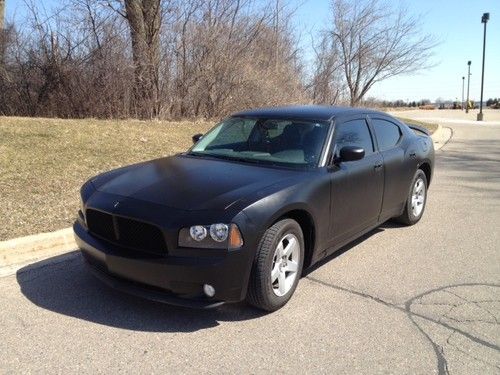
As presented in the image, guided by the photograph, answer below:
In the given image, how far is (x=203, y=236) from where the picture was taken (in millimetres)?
3533

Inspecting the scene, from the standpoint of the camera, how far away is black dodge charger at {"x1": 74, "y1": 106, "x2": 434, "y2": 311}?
3545 mm

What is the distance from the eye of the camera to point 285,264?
404 centimetres

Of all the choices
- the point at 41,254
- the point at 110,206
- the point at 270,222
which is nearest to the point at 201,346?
the point at 270,222

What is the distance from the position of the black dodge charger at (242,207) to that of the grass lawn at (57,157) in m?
1.78

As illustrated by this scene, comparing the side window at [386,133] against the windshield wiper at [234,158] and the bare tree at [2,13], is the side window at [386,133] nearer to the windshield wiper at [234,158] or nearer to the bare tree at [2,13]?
the windshield wiper at [234,158]

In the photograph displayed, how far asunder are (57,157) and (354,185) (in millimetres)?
5299

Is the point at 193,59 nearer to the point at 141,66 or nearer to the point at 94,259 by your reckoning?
the point at 141,66

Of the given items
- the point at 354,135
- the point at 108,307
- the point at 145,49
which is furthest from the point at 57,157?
the point at 145,49

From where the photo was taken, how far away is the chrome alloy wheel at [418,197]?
6480 mm

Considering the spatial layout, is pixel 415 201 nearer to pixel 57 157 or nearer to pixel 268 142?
pixel 268 142

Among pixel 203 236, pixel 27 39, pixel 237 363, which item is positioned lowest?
pixel 237 363

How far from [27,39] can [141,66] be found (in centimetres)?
291

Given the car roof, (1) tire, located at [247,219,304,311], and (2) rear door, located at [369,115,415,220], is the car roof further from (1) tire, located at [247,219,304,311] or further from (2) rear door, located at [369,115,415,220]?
(1) tire, located at [247,219,304,311]

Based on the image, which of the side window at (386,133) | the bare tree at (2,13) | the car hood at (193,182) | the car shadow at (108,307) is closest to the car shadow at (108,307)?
the car shadow at (108,307)
